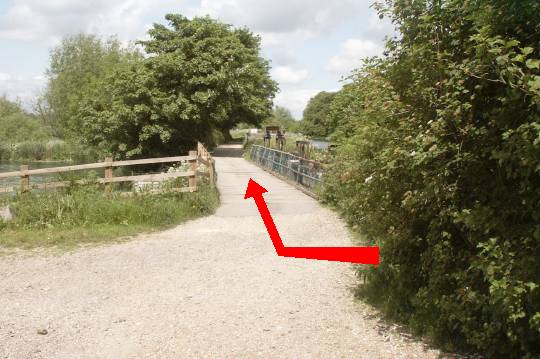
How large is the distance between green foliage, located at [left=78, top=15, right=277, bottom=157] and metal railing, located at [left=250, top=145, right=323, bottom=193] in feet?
26.9

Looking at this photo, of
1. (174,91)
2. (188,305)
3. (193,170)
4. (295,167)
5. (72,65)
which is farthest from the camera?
A: (72,65)

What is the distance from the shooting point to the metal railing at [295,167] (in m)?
17.0

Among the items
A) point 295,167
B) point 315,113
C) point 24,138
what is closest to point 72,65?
point 24,138

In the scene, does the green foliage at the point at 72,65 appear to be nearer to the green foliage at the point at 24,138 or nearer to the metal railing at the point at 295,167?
the green foliage at the point at 24,138

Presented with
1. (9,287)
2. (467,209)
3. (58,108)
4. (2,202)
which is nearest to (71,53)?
(58,108)

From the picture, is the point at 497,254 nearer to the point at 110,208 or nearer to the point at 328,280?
the point at 328,280

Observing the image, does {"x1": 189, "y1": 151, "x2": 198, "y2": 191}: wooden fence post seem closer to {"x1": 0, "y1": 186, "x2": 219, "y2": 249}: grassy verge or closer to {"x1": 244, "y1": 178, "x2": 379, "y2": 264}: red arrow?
{"x1": 0, "y1": 186, "x2": 219, "y2": 249}: grassy verge

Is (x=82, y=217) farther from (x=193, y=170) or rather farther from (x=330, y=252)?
(x=330, y=252)

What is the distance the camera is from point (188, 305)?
6.34 meters

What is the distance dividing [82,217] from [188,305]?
18.9 ft

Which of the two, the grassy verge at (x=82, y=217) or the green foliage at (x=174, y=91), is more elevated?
the green foliage at (x=174, y=91)

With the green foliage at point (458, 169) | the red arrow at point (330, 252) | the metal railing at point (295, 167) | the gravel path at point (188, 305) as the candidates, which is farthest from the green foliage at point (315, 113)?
the green foliage at point (458, 169)

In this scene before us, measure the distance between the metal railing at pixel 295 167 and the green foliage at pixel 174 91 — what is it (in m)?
8.19

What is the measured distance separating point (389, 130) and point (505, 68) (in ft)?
5.26
